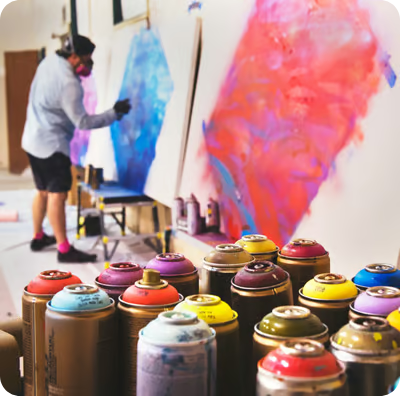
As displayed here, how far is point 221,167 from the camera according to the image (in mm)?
3684

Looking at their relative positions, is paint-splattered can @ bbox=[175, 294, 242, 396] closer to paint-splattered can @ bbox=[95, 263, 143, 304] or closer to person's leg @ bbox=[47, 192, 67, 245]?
paint-splattered can @ bbox=[95, 263, 143, 304]

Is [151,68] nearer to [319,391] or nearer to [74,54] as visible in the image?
[74,54]

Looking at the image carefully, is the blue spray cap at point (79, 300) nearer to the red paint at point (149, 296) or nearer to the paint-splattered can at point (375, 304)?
the red paint at point (149, 296)

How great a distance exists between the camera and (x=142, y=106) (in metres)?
5.13

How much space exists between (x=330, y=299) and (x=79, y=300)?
1.57ft

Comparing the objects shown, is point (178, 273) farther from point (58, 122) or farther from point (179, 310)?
point (58, 122)

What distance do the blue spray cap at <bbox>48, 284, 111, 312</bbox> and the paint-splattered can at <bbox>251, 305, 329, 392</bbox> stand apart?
0.30 metres

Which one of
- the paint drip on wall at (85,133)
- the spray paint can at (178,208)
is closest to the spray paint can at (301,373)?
A: the spray paint can at (178,208)

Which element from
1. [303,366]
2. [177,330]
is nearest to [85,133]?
[177,330]

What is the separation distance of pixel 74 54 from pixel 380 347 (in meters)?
4.48

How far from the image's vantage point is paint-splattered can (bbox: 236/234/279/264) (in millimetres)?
1562

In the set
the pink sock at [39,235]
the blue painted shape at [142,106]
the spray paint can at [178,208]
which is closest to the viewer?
the spray paint can at [178,208]

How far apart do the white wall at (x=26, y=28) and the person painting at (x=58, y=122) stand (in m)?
1.90

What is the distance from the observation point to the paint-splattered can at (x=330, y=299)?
3.99 ft
